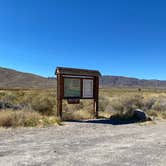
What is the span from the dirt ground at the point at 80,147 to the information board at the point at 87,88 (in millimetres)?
5445

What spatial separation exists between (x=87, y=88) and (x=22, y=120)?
5.46 meters

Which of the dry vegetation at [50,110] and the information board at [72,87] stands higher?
the information board at [72,87]

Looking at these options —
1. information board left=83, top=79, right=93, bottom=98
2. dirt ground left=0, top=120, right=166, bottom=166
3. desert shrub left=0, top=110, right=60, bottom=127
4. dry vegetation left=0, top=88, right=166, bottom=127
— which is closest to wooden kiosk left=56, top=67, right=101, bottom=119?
information board left=83, top=79, right=93, bottom=98

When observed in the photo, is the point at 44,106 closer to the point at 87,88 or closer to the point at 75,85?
the point at 75,85

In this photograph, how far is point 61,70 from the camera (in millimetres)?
16516

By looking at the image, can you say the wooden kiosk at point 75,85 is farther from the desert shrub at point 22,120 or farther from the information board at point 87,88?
the desert shrub at point 22,120

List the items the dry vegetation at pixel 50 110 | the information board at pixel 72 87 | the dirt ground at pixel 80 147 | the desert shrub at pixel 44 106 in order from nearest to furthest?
the dirt ground at pixel 80 147
the dry vegetation at pixel 50 110
the information board at pixel 72 87
the desert shrub at pixel 44 106

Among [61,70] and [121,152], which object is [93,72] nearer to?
[61,70]

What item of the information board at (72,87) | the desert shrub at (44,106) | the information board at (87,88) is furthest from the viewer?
the desert shrub at (44,106)

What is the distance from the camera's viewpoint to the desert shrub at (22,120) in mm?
12735

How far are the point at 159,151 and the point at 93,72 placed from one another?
9905mm

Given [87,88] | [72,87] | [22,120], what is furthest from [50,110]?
[22,120]

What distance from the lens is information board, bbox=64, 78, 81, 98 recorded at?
16.9m

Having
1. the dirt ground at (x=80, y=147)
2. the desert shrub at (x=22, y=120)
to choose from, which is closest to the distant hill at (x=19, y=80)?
the desert shrub at (x=22, y=120)
